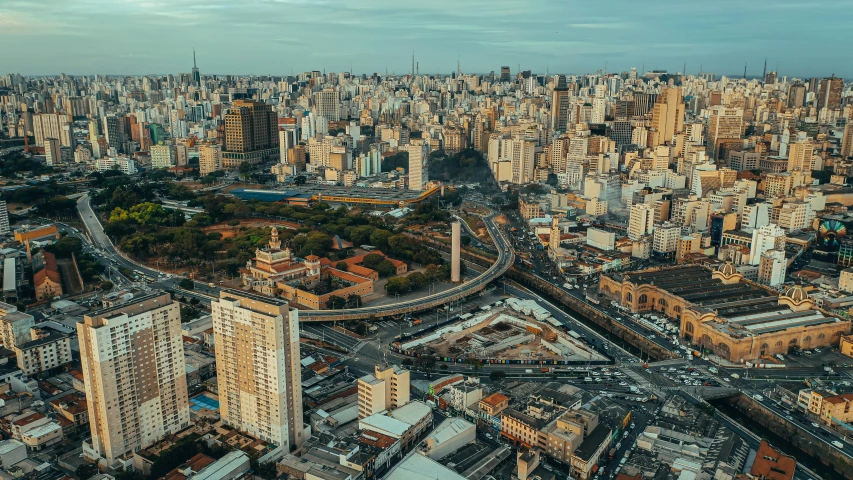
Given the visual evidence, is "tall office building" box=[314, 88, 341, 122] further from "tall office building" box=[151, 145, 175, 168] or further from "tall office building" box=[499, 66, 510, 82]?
"tall office building" box=[499, 66, 510, 82]

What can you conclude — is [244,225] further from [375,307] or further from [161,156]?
[161,156]

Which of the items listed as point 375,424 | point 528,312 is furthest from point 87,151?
point 375,424

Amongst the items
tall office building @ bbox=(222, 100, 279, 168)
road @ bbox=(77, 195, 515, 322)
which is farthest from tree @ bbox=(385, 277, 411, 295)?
tall office building @ bbox=(222, 100, 279, 168)

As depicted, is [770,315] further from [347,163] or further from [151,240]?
[347,163]

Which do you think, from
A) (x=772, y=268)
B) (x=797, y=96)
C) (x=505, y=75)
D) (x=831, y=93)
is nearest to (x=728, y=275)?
(x=772, y=268)

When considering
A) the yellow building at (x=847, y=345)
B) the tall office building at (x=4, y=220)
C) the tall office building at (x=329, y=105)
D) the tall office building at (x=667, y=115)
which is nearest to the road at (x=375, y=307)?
the tall office building at (x=4, y=220)

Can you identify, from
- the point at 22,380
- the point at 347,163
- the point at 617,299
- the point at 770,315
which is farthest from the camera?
the point at 347,163
